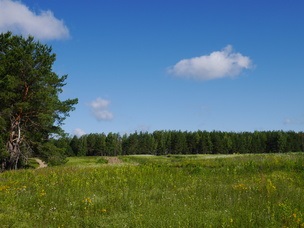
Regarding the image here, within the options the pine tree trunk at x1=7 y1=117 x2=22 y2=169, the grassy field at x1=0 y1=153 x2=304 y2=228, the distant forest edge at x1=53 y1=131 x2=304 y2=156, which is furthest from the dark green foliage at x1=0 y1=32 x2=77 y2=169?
the distant forest edge at x1=53 y1=131 x2=304 y2=156

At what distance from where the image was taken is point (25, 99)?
1346 inches

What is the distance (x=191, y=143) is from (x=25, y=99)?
298ft

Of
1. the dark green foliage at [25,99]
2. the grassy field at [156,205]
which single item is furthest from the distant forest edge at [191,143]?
the grassy field at [156,205]

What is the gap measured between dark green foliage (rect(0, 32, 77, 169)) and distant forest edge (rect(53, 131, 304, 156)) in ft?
259

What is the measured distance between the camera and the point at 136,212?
28.0ft

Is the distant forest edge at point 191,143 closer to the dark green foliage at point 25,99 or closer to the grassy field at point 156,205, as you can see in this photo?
the dark green foliage at point 25,99

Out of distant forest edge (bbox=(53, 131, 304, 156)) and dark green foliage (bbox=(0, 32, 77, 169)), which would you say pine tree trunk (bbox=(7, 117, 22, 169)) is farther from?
distant forest edge (bbox=(53, 131, 304, 156))

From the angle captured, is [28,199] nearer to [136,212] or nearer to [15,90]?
[136,212]

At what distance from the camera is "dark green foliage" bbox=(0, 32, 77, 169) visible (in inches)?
1292

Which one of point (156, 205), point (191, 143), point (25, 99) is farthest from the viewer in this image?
point (191, 143)

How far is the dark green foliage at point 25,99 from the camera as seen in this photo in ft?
108

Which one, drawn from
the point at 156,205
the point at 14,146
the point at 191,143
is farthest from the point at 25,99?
the point at 191,143

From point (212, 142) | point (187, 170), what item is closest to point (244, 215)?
point (187, 170)

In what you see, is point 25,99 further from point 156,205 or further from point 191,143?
point 191,143
